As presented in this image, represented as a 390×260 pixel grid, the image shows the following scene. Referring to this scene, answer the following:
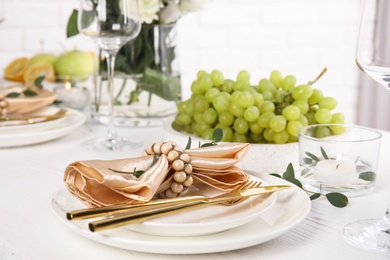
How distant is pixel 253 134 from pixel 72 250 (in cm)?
44

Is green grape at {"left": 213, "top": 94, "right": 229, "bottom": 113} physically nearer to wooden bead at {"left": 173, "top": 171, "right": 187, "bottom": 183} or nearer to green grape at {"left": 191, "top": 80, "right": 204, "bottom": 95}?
green grape at {"left": 191, "top": 80, "right": 204, "bottom": 95}

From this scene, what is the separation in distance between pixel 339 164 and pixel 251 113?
0.60ft

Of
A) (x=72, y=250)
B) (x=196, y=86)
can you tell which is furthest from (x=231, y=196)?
(x=196, y=86)

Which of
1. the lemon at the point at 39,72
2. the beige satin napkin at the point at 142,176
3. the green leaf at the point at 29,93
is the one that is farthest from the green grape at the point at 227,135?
the lemon at the point at 39,72

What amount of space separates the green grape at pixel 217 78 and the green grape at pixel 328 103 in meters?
0.18

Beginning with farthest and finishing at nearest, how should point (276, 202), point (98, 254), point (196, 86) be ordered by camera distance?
point (196, 86), point (276, 202), point (98, 254)

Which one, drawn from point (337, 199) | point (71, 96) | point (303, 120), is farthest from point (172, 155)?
point (71, 96)

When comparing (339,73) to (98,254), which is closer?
(98,254)

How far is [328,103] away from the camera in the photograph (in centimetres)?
99

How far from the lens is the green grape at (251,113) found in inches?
→ 37.7

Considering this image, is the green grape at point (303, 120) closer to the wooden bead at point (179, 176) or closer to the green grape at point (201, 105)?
the green grape at point (201, 105)

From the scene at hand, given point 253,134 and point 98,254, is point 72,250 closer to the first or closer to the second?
point 98,254

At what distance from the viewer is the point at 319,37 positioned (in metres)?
2.88

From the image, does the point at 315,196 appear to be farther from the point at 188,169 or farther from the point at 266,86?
the point at 266,86
